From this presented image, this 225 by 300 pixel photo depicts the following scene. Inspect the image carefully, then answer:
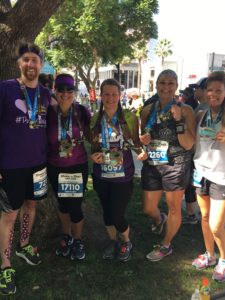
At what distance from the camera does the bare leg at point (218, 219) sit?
3338 mm

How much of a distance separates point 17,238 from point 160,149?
1.84 meters

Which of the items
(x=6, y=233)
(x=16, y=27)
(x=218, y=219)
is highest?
(x=16, y=27)

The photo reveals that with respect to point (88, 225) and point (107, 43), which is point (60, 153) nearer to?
point (88, 225)

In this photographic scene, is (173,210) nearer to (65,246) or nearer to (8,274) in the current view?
(65,246)

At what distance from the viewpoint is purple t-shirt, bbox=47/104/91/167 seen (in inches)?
132

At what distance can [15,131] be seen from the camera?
3.04 metres

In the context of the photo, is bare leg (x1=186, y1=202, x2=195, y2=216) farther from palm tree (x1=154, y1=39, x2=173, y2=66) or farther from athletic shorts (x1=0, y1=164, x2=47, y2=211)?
palm tree (x1=154, y1=39, x2=173, y2=66)

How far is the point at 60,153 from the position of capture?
3379mm

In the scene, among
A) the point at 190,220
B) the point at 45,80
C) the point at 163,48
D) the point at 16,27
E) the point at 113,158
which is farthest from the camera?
the point at 163,48

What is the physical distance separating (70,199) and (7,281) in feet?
3.09

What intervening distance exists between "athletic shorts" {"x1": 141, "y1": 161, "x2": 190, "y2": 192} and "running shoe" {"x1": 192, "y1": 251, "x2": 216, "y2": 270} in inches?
32.3

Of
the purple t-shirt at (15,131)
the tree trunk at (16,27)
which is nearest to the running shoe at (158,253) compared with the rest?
the purple t-shirt at (15,131)

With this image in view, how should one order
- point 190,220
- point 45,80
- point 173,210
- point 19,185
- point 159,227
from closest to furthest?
point 19,185
point 173,210
point 159,227
point 190,220
point 45,80

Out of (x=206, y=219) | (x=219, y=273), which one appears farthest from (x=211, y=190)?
(x=219, y=273)
